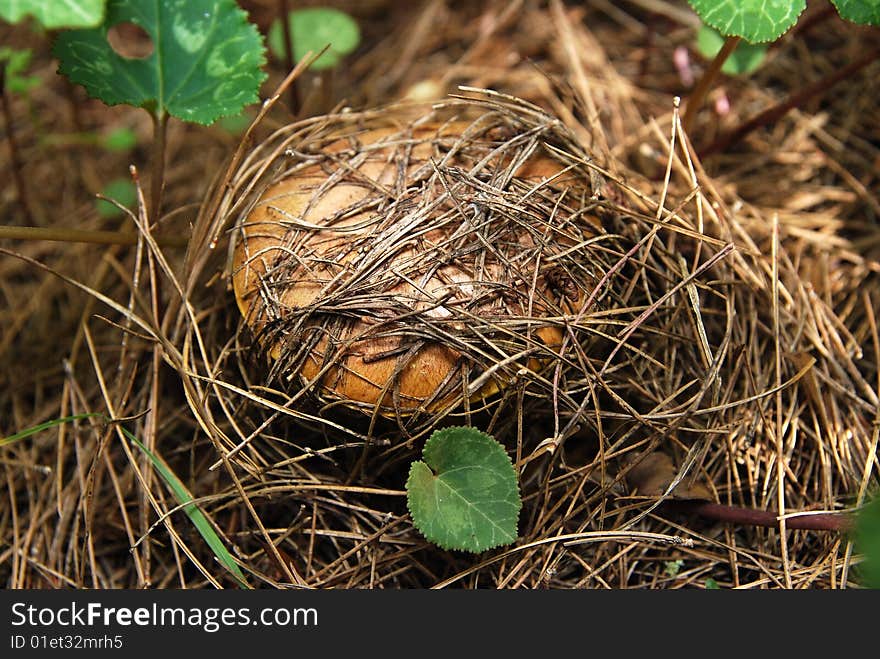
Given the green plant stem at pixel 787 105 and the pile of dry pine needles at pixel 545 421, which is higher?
the green plant stem at pixel 787 105

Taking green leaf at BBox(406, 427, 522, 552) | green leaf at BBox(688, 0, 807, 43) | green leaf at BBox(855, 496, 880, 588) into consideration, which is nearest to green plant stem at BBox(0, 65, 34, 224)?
green leaf at BBox(406, 427, 522, 552)

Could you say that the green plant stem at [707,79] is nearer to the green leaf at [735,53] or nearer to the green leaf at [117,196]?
the green leaf at [735,53]

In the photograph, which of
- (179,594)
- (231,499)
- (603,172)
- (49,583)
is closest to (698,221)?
(603,172)

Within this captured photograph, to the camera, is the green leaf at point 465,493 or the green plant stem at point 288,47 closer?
the green leaf at point 465,493

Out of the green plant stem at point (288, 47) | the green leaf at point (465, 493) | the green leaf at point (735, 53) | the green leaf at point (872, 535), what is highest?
the green plant stem at point (288, 47)

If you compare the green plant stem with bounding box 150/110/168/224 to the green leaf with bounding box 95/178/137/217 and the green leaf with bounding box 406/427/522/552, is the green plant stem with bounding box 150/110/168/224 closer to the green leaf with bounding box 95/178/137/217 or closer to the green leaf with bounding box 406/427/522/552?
the green leaf with bounding box 95/178/137/217

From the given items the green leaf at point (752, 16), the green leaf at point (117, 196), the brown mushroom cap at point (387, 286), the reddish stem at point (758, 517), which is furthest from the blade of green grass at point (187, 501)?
the green leaf at point (752, 16)

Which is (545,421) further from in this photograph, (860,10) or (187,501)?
(860,10)
